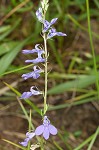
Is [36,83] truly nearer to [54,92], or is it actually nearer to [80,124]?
[54,92]

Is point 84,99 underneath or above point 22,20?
underneath

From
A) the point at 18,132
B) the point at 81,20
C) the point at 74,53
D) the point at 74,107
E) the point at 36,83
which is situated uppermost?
the point at 81,20

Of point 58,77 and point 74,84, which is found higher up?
point 58,77

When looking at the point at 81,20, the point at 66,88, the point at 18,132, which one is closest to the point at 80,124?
the point at 66,88

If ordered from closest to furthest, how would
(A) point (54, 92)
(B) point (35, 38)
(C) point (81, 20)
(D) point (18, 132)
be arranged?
(D) point (18, 132) < (A) point (54, 92) < (B) point (35, 38) < (C) point (81, 20)

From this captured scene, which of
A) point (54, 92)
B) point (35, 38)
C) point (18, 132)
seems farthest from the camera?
point (35, 38)

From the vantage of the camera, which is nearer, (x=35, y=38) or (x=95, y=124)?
(x=95, y=124)

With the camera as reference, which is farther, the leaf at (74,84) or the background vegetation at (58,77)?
the leaf at (74,84)

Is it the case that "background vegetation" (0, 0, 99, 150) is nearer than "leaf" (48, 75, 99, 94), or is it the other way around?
"background vegetation" (0, 0, 99, 150)
